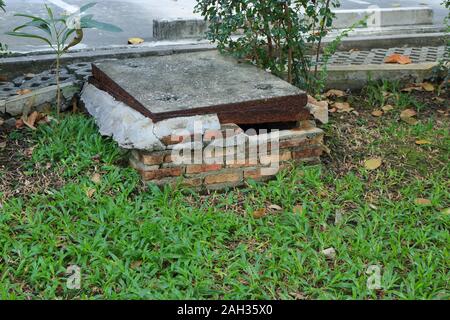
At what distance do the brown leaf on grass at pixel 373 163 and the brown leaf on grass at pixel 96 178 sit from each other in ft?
5.10

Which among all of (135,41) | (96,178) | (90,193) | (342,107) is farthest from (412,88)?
(135,41)

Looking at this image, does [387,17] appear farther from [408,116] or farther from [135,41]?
[408,116]

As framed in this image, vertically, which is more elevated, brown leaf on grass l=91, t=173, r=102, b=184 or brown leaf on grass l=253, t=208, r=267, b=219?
brown leaf on grass l=91, t=173, r=102, b=184

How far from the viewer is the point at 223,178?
13.3 feet

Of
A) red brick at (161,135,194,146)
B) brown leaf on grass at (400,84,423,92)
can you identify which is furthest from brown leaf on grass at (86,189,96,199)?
brown leaf on grass at (400,84,423,92)

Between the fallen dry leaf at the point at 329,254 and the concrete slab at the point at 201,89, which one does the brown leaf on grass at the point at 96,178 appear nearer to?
the concrete slab at the point at 201,89

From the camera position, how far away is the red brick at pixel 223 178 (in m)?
4.02

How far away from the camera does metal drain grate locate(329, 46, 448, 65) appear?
5.97 meters

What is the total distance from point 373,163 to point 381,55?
2126 mm

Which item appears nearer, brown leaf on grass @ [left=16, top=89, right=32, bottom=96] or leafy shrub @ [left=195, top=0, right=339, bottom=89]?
leafy shrub @ [left=195, top=0, right=339, bottom=89]

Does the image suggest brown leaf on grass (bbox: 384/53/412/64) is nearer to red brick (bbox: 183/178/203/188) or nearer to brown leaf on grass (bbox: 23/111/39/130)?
red brick (bbox: 183/178/203/188)

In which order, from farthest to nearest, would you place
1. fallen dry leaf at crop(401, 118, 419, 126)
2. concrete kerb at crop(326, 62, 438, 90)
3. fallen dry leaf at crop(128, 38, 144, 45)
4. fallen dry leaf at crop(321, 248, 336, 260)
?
1. fallen dry leaf at crop(128, 38, 144, 45)
2. concrete kerb at crop(326, 62, 438, 90)
3. fallen dry leaf at crop(401, 118, 419, 126)
4. fallen dry leaf at crop(321, 248, 336, 260)

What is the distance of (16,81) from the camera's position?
5.42 meters

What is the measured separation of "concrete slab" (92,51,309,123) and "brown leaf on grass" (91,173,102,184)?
0.43 meters
